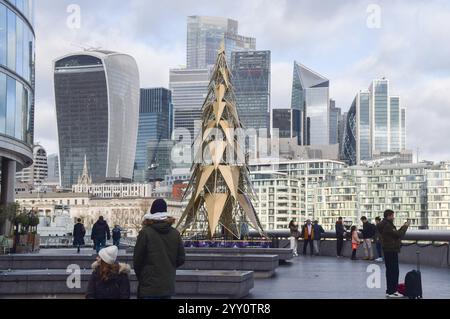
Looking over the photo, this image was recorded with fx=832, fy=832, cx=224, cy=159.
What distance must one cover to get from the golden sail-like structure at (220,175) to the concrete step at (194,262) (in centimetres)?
1031

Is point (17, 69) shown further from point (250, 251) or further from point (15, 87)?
point (250, 251)

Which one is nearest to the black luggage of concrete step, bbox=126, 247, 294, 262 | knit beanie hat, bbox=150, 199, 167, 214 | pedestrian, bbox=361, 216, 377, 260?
knit beanie hat, bbox=150, 199, 167, 214

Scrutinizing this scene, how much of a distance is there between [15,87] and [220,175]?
1277 cm

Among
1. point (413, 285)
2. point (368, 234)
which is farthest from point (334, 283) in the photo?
point (368, 234)

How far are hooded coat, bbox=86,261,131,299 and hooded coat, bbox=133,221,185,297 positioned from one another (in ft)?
2.29

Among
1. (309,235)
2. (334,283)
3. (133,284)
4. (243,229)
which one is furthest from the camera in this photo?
(309,235)

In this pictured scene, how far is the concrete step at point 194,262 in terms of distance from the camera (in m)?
22.8

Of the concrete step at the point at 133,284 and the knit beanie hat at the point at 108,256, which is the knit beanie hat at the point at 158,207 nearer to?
the knit beanie hat at the point at 108,256

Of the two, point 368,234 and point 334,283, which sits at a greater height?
point 368,234

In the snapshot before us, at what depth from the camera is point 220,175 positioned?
34.4 m

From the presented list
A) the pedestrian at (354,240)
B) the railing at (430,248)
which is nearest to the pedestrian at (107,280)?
the railing at (430,248)

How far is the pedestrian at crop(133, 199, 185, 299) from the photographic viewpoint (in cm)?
1045
